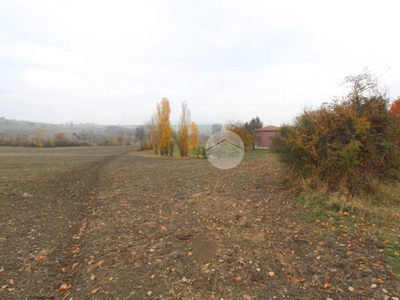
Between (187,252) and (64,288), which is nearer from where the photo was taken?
(64,288)

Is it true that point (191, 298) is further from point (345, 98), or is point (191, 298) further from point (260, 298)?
point (345, 98)

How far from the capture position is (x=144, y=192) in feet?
31.5

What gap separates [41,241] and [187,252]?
3.48 m

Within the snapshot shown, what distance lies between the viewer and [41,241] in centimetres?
529

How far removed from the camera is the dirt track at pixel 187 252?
355 cm

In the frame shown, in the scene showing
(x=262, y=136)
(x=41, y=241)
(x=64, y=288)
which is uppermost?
(x=262, y=136)

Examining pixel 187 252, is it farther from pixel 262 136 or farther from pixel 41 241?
pixel 262 136

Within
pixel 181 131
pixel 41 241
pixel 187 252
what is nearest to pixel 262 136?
pixel 181 131

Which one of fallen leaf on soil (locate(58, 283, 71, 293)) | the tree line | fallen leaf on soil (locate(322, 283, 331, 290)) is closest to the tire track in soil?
fallen leaf on soil (locate(58, 283, 71, 293))

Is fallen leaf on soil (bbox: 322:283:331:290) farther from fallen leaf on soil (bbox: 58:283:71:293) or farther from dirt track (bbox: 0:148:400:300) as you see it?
fallen leaf on soil (bbox: 58:283:71:293)

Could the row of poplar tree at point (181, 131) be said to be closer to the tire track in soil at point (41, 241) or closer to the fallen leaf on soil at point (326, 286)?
the tire track in soil at point (41, 241)

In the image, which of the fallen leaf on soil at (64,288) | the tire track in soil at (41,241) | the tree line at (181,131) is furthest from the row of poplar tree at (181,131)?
the fallen leaf on soil at (64,288)

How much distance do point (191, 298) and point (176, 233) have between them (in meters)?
2.19

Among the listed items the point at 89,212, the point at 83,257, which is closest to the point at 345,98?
the point at 83,257
